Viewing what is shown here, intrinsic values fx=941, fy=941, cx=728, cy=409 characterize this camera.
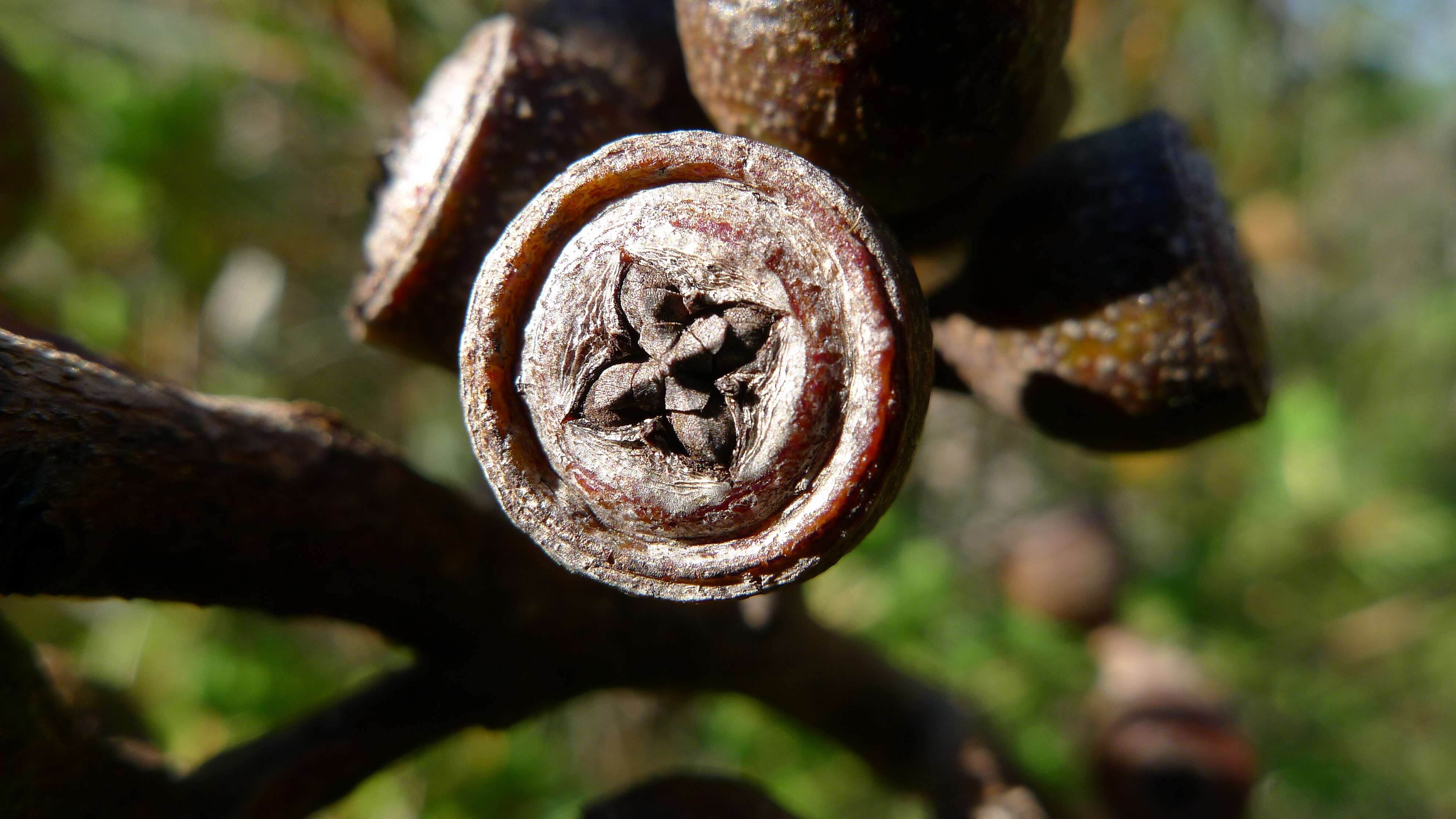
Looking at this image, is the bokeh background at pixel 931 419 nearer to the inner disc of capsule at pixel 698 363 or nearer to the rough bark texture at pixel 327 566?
the rough bark texture at pixel 327 566

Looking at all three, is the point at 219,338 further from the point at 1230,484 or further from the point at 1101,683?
the point at 1230,484

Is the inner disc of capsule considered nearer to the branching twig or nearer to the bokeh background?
the branching twig

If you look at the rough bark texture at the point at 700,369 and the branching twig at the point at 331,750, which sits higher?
the rough bark texture at the point at 700,369

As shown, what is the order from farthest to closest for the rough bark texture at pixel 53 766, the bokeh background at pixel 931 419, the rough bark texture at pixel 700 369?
1. the bokeh background at pixel 931 419
2. the rough bark texture at pixel 53 766
3. the rough bark texture at pixel 700 369

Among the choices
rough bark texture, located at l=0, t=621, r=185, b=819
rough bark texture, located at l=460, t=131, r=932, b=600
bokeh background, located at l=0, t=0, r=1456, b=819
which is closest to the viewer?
rough bark texture, located at l=460, t=131, r=932, b=600

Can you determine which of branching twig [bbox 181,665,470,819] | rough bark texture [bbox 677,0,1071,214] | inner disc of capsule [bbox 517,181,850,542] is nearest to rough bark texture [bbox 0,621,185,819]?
branching twig [bbox 181,665,470,819]

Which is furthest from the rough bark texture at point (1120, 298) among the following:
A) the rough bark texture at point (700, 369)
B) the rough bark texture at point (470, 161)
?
the rough bark texture at point (470, 161)
